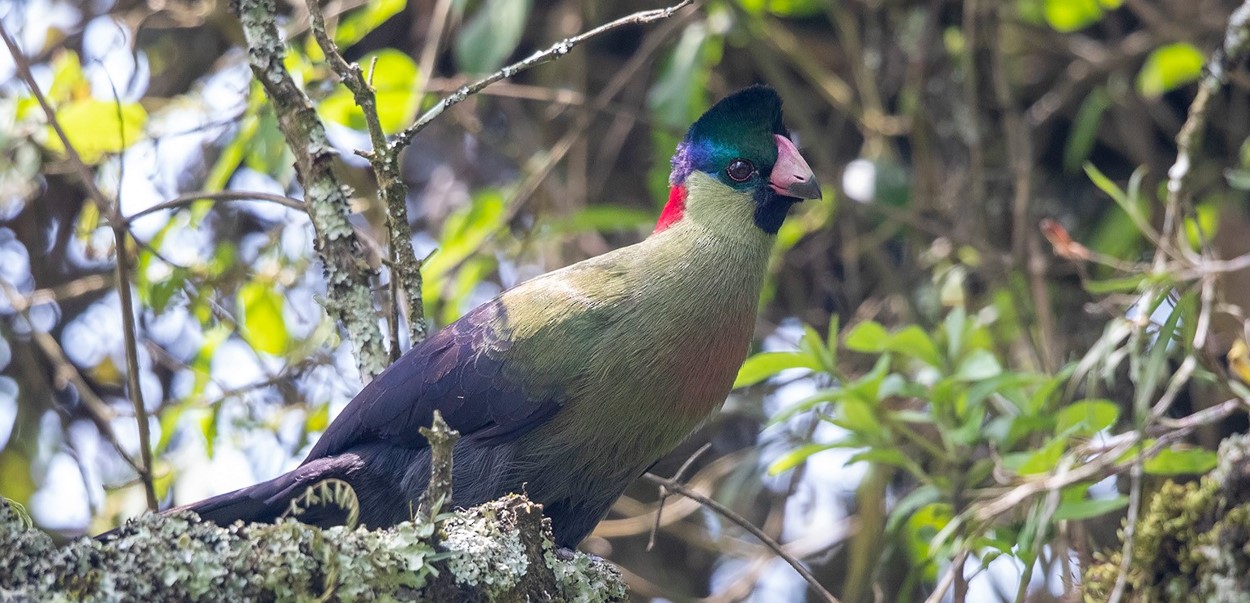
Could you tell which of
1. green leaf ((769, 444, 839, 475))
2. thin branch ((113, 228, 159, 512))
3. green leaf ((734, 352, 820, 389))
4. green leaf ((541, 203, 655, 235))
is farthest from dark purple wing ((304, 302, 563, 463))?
green leaf ((541, 203, 655, 235))

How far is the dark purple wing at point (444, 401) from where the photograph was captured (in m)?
2.84

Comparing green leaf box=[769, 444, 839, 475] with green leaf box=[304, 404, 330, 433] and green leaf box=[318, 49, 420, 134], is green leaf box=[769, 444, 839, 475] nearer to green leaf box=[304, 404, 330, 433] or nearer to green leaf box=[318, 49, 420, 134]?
green leaf box=[304, 404, 330, 433]

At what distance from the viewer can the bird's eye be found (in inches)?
127

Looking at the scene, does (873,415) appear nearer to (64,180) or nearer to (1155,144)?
(1155,144)

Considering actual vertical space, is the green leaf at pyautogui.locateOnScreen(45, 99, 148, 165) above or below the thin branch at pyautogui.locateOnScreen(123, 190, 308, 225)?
above

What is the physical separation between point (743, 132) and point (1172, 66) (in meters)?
1.82

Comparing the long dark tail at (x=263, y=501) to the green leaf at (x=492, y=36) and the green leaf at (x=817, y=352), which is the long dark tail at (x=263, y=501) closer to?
the green leaf at (x=817, y=352)

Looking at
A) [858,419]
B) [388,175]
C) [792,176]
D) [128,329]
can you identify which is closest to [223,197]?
[128,329]

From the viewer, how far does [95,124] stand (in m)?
→ 3.83

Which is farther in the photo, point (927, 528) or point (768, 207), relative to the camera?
point (927, 528)

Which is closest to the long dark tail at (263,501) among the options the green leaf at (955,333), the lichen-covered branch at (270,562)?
the lichen-covered branch at (270,562)

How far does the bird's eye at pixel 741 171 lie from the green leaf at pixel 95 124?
1.77 metres

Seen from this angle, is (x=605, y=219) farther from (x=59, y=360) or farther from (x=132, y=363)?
(x=59, y=360)

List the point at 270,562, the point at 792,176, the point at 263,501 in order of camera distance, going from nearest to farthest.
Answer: the point at 270,562
the point at 263,501
the point at 792,176
